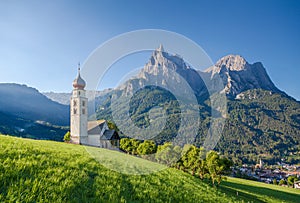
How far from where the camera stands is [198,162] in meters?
33.2

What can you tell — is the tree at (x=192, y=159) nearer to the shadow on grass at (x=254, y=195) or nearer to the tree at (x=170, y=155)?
the tree at (x=170, y=155)

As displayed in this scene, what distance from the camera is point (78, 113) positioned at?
51656 millimetres

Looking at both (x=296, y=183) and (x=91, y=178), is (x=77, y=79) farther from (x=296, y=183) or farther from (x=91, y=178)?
(x=296, y=183)

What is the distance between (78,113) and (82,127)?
3.50 meters

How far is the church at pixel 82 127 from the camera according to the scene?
51188mm

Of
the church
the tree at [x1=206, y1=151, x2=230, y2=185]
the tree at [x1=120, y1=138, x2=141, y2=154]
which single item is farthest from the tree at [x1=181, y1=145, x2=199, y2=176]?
the church

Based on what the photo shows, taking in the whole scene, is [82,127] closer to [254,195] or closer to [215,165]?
[215,165]

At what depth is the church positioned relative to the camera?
51.2m

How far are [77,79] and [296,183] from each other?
10644cm

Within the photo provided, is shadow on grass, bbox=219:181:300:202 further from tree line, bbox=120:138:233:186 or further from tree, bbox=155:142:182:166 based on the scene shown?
tree, bbox=155:142:182:166

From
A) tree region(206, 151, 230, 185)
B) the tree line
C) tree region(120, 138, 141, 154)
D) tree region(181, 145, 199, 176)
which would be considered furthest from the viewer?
tree region(120, 138, 141, 154)

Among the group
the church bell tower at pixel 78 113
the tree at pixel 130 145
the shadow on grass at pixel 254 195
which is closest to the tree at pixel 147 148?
the tree at pixel 130 145

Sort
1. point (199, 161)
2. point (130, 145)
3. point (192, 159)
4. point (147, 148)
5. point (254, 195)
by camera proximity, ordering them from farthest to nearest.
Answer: point (130, 145)
point (147, 148)
point (192, 159)
point (199, 161)
point (254, 195)

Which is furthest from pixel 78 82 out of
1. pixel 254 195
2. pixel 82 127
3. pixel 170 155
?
pixel 254 195
